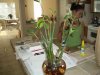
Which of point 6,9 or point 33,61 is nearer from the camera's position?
point 33,61

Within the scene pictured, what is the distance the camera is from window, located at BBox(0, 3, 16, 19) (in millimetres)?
8375

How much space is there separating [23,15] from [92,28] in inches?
86.1

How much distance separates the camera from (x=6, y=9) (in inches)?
334

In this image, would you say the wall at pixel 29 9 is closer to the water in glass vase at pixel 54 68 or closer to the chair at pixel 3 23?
the water in glass vase at pixel 54 68

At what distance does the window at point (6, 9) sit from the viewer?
838 centimetres

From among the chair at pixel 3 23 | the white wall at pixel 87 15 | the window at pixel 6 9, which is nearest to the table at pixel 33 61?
the white wall at pixel 87 15

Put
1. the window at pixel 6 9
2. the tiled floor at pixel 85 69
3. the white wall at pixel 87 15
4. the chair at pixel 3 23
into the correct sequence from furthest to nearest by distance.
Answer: the window at pixel 6 9 < the chair at pixel 3 23 < the white wall at pixel 87 15 < the tiled floor at pixel 85 69

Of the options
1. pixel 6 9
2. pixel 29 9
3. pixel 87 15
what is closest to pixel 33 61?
pixel 87 15

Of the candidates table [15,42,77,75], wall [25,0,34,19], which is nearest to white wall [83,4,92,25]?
wall [25,0,34,19]

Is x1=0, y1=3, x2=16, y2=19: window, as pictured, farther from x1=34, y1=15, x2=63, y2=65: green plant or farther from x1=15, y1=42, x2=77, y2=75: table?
x1=34, y1=15, x2=63, y2=65: green plant

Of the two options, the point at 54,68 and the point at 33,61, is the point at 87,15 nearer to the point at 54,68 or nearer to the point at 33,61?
the point at 33,61

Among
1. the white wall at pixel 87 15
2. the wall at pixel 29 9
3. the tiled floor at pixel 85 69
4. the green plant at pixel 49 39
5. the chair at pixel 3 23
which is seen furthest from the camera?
the chair at pixel 3 23

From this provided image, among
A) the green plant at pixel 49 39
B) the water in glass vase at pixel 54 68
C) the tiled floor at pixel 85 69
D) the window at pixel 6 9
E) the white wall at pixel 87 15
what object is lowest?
the tiled floor at pixel 85 69

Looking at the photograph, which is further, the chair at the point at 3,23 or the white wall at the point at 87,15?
the chair at the point at 3,23
